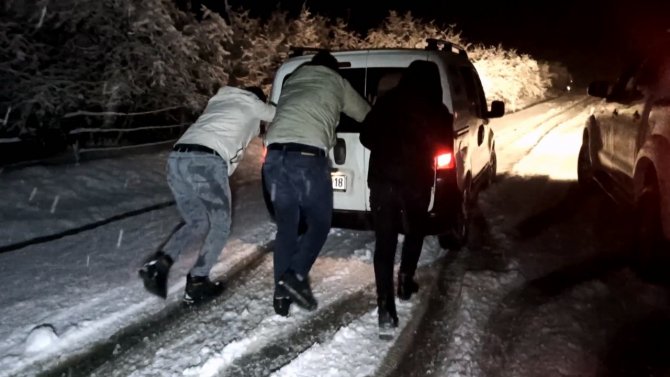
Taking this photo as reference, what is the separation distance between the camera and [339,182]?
17.6 ft

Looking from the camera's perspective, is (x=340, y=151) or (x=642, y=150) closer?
(x=340, y=151)

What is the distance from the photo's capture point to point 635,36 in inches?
2336

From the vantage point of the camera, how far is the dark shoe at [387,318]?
13.3ft

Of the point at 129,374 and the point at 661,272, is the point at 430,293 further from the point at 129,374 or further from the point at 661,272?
the point at 129,374

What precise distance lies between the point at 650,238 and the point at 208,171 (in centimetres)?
394

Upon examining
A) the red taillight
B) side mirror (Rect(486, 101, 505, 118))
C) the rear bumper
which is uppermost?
side mirror (Rect(486, 101, 505, 118))

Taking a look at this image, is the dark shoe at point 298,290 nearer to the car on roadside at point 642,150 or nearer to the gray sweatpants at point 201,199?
the gray sweatpants at point 201,199

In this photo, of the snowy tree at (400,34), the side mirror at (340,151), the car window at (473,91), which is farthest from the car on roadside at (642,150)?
the snowy tree at (400,34)

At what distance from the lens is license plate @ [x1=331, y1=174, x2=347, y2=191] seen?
5.34 metres

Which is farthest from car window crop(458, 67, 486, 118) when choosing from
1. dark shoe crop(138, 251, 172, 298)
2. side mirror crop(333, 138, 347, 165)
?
dark shoe crop(138, 251, 172, 298)

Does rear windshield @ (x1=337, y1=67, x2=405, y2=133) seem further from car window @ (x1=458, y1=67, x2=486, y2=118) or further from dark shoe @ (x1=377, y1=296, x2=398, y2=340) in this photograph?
dark shoe @ (x1=377, y1=296, x2=398, y2=340)

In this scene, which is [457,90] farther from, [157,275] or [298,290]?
[157,275]

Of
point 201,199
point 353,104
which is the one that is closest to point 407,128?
point 353,104

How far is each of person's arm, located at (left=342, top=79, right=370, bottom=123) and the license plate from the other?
94 cm
